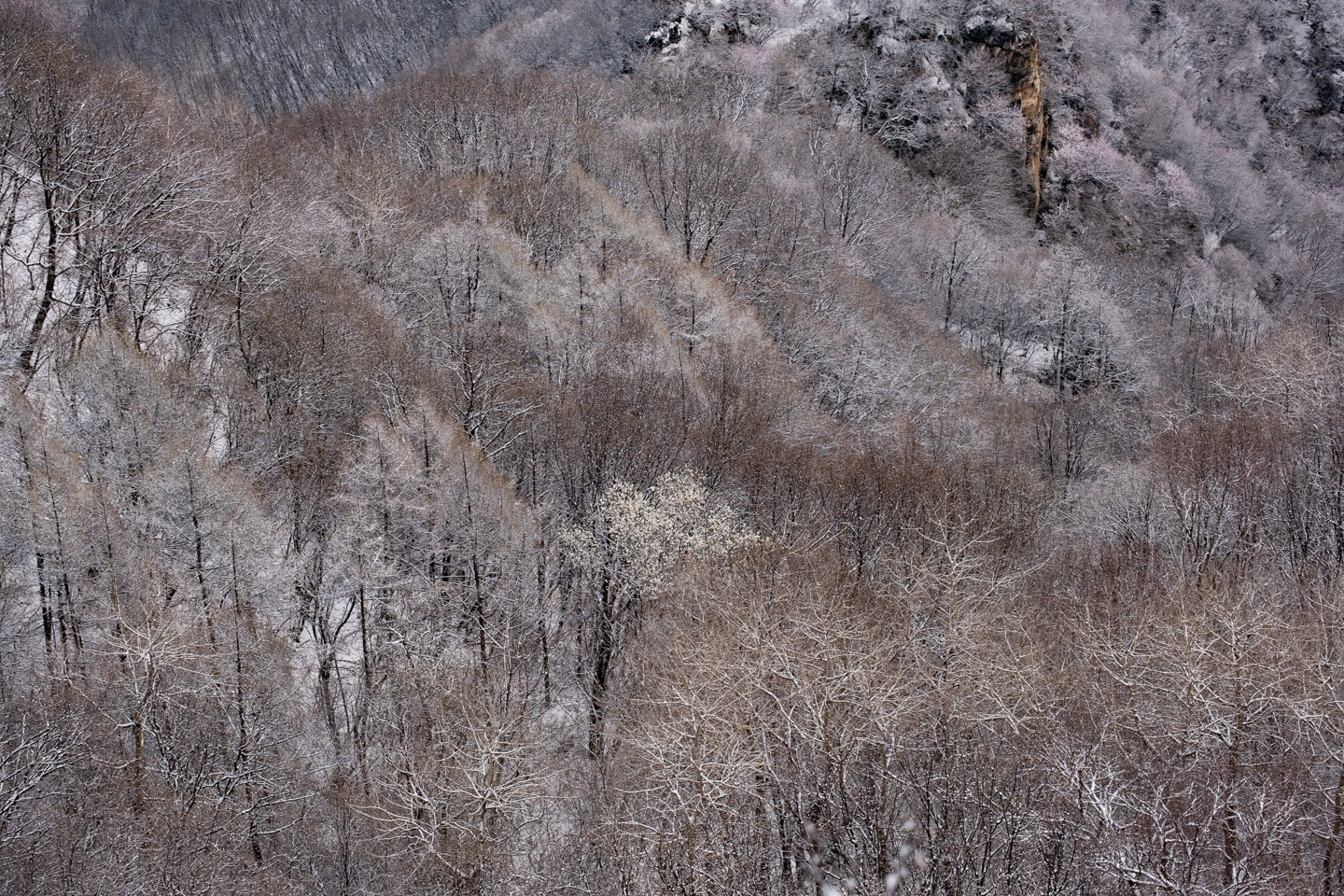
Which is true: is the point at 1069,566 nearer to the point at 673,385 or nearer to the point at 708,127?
the point at 673,385

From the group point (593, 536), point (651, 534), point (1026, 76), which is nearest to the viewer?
point (651, 534)

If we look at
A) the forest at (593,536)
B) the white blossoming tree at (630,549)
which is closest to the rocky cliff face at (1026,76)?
the forest at (593,536)

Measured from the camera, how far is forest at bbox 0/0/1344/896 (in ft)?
61.5

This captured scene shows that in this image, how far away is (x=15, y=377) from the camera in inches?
1074

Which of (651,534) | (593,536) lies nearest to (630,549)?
(651,534)

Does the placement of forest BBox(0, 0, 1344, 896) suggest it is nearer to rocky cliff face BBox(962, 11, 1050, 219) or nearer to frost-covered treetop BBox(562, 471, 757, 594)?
frost-covered treetop BBox(562, 471, 757, 594)

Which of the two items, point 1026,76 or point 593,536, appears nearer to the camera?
point 593,536

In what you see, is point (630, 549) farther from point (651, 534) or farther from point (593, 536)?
point (593, 536)

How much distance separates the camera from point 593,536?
2908 centimetres

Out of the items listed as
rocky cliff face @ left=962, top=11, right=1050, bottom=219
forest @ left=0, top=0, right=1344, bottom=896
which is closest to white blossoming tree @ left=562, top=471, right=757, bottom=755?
forest @ left=0, top=0, right=1344, bottom=896

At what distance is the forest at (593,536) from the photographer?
18.7 metres

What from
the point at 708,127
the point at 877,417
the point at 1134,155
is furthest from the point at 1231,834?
the point at 1134,155

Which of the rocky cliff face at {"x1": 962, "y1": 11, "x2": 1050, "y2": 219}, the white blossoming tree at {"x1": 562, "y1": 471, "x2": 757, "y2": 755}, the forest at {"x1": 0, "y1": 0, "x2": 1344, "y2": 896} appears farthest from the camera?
the rocky cliff face at {"x1": 962, "y1": 11, "x2": 1050, "y2": 219}

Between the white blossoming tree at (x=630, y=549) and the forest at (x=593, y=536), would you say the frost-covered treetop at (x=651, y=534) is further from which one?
the forest at (x=593, y=536)
